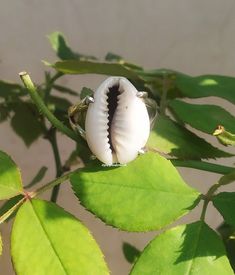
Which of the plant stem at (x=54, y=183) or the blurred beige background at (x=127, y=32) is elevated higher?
the blurred beige background at (x=127, y=32)

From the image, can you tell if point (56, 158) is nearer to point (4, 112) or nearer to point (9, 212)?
point (4, 112)

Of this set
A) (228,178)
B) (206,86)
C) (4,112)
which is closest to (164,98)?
(206,86)

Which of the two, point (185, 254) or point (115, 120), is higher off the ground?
point (115, 120)

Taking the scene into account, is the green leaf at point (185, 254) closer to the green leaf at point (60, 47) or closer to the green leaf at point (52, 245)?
the green leaf at point (52, 245)

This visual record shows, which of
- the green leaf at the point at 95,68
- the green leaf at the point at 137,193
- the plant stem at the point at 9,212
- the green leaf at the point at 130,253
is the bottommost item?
the green leaf at the point at 130,253

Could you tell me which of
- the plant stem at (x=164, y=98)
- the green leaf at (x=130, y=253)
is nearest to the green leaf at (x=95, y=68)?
the plant stem at (x=164, y=98)

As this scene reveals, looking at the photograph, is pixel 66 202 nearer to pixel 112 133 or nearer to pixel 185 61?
pixel 185 61

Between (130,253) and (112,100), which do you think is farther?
(130,253)
